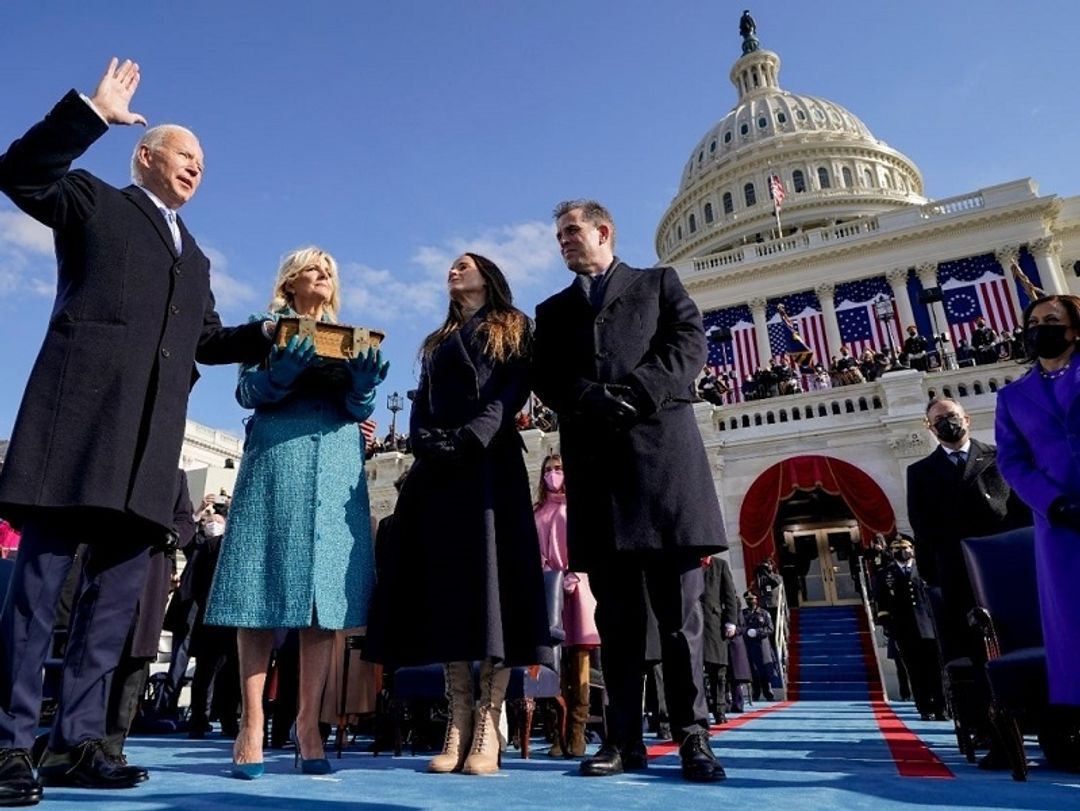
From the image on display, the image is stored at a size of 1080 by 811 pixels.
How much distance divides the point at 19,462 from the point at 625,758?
243cm

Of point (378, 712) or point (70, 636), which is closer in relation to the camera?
point (70, 636)

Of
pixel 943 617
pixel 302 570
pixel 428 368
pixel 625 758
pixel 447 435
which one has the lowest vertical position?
pixel 625 758

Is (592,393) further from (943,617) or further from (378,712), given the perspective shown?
(378,712)

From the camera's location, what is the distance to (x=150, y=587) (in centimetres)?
429

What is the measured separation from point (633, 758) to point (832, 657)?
44.0ft

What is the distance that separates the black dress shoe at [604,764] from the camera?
2.66m

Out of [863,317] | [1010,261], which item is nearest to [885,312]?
[863,317]

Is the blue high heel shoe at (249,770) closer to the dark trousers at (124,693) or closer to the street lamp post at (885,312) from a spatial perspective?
the dark trousers at (124,693)

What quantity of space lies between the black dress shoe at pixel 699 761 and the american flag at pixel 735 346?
28005 millimetres

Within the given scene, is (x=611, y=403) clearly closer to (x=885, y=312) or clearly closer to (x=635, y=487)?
(x=635, y=487)

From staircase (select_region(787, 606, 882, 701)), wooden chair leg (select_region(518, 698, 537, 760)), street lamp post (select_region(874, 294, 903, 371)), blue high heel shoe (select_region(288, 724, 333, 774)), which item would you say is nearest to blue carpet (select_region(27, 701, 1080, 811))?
blue high heel shoe (select_region(288, 724, 333, 774))

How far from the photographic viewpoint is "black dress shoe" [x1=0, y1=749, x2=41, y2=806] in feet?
→ 6.20

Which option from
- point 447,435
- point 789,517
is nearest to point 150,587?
point 447,435

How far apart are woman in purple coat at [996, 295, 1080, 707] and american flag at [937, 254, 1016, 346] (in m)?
28.3
